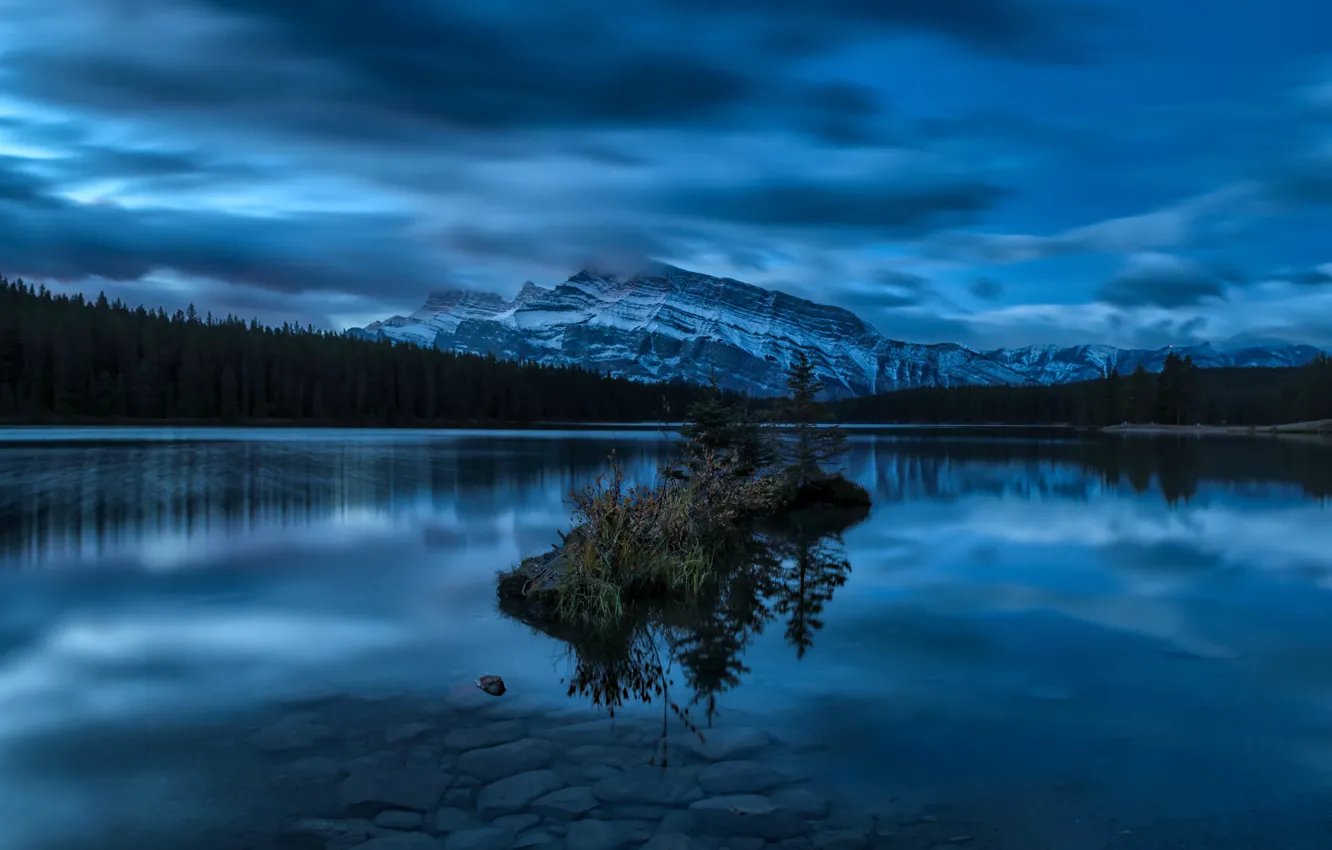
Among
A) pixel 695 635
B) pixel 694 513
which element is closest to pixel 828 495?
pixel 694 513

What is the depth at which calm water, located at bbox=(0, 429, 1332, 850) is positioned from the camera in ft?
20.2

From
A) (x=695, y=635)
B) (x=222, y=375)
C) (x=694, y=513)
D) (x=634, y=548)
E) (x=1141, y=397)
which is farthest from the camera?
(x=1141, y=397)

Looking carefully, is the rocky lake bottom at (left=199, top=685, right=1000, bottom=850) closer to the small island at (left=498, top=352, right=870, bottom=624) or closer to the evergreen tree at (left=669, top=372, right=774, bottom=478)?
the small island at (left=498, top=352, right=870, bottom=624)

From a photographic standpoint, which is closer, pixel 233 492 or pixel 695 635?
pixel 695 635

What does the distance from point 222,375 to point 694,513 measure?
127 meters

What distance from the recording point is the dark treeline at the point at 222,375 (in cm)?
11312

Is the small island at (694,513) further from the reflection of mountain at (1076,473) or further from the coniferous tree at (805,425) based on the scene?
the reflection of mountain at (1076,473)

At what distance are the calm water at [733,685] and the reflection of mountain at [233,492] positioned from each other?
0.40 meters

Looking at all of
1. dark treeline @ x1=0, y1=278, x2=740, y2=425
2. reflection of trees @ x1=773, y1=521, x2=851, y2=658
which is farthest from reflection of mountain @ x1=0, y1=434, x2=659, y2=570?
dark treeline @ x1=0, y1=278, x2=740, y2=425

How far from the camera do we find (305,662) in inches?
398

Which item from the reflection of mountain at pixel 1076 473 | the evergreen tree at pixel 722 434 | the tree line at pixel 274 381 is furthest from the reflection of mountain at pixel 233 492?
the tree line at pixel 274 381

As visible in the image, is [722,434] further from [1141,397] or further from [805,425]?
[1141,397]

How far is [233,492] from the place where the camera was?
2873 centimetres

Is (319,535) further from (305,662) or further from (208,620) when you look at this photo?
(305,662)
